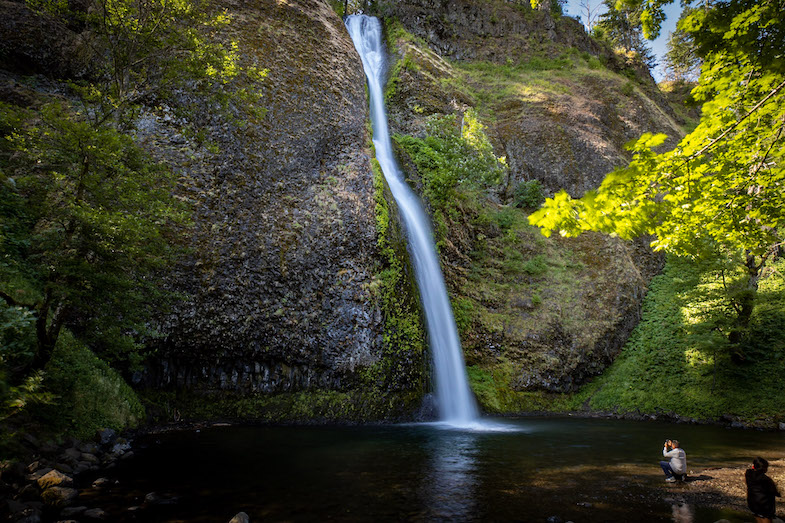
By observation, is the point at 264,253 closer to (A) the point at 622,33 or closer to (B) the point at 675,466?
(B) the point at 675,466

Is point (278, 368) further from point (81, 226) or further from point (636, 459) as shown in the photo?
point (636, 459)

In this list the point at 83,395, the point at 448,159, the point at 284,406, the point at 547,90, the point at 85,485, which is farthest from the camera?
the point at 547,90

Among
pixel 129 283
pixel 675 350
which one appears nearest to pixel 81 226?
pixel 129 283

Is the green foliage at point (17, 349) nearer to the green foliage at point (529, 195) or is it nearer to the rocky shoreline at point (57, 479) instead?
the rocky shoreline at point (57, 479)

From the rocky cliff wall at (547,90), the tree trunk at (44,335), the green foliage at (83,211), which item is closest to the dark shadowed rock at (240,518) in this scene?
the green foliage at (83,211)

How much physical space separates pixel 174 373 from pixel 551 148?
24.8 metres

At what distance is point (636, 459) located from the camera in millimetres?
8625

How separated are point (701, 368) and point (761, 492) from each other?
43.4 feet

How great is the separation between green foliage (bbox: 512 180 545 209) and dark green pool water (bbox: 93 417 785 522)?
594 inches

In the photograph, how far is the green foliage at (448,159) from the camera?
761 inches

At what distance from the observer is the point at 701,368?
51.6 ft

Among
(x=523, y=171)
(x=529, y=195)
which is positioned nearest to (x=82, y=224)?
(x=529, y=195)

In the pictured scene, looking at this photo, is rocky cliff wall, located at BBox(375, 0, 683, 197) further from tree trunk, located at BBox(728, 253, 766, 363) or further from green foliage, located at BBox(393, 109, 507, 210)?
tree trunk, located at BBox(728, 253, 766, 363)

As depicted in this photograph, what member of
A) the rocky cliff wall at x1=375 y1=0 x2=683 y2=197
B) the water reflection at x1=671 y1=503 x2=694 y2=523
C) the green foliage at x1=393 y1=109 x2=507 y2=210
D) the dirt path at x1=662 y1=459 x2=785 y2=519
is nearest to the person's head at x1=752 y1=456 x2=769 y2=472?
the dirt path at x1=662 y1=459 x2=785 y2=519
